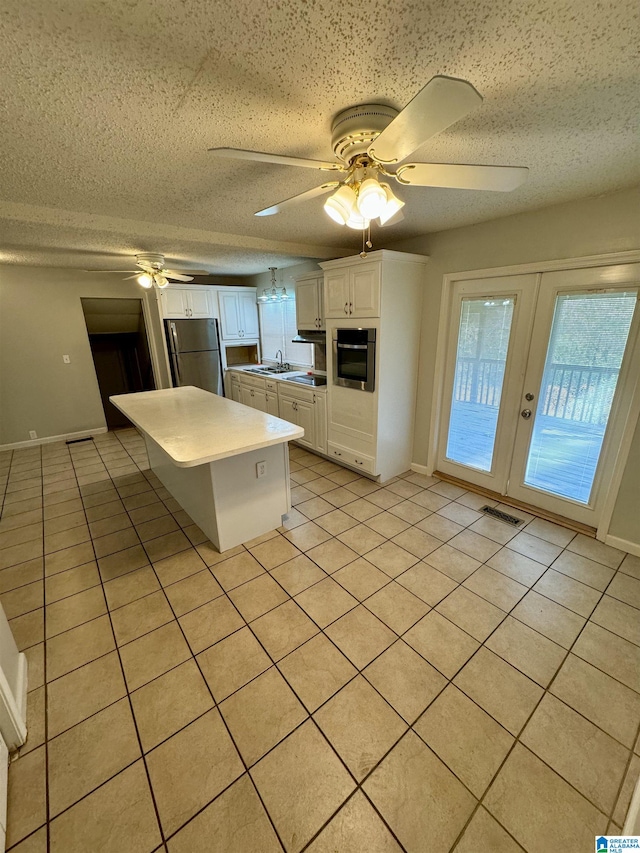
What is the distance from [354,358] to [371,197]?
2037 mm

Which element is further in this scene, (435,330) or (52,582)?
(435,330)

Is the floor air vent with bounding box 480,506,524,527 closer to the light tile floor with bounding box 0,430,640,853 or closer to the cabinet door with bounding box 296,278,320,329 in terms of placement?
the light tile floor with bounding box 0,430,640,853

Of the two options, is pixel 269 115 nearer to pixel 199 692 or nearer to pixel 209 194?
pixel 209 194

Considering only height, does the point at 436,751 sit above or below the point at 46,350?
below

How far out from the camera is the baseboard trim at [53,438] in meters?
4.52

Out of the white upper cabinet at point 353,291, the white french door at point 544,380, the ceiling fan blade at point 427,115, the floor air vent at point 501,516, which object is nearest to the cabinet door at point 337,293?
the white upper cabinet at point 353,291

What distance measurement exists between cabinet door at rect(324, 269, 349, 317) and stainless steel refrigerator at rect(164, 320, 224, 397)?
259 centimetres

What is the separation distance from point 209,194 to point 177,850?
303cm

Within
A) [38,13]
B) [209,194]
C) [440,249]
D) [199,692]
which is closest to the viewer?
[38,13]

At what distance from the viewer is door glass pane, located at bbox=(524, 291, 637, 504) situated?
2299 mm

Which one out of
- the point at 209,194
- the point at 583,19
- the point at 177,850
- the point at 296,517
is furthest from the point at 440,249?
the point at 177,850

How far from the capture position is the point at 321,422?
3854 mm

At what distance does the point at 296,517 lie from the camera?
9.34 feet

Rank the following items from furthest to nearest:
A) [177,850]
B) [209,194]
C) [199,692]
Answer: [209,194] → [199,692] → [177,850]
